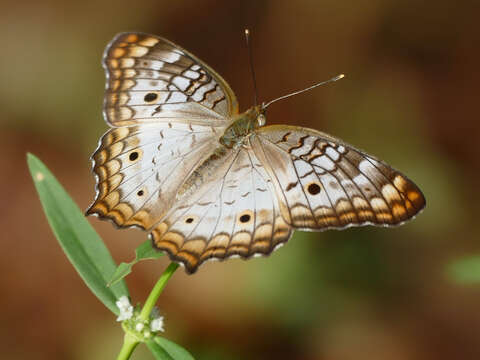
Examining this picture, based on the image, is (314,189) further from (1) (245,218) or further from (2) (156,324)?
(2) (156,324)

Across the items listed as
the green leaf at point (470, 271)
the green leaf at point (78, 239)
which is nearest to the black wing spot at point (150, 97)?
the green leaf at point (78, 239)

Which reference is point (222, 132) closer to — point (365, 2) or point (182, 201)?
point (182, 201)

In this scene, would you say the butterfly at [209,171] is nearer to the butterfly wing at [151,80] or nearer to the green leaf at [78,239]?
the butterfly wing at [151,80]

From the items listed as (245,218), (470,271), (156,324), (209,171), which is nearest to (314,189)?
(245,218)

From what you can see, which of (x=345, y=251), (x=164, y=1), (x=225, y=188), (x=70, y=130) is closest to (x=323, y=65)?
(x=164, y=1)

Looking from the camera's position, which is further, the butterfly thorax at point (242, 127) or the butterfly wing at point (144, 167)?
the butterfly thorax at point (242, 127)

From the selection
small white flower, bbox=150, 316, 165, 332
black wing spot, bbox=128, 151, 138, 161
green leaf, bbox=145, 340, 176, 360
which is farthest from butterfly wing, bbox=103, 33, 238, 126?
green leaf, bbox=145, 340, 176, 360
